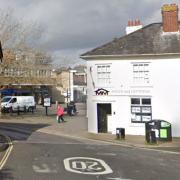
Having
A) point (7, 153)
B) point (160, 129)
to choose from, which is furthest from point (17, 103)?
point (7, 153)

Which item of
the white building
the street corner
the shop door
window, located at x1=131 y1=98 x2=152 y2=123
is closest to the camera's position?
the street corner

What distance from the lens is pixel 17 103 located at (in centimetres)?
6041

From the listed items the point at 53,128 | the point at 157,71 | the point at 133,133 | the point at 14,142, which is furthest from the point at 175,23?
the point at 14,142

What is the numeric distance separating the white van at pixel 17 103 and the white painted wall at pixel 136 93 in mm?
26145

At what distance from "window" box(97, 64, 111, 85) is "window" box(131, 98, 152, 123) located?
7.94 feet

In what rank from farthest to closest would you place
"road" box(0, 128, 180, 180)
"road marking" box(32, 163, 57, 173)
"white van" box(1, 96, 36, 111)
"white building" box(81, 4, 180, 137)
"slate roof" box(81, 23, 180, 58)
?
"white van" box(1, 96, 36, 111) → "slate roof" box(81, 23, 180, 58) → "white building" box(81, 4, 180, 137) → "road marking" box(32, 163, 57, 173) → "road" box(0, 128, 180, 180)

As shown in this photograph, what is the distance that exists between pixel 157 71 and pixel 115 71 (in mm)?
3067

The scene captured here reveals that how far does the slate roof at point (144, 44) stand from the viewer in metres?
32.4

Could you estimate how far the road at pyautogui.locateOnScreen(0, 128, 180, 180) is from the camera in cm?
1561

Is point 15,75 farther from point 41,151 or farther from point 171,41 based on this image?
point 41,151

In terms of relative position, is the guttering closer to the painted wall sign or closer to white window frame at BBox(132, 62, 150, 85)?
white window frame at BBox(132, 62, 150, 85)

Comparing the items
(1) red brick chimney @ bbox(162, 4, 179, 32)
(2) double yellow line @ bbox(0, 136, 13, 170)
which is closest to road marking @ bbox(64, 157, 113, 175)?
(2) double yellow line @ bbox(0, 136, 13, 170)

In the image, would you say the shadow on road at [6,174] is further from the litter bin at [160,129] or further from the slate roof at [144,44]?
the slate roof at [144,44]

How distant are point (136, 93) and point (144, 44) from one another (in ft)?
12.4
